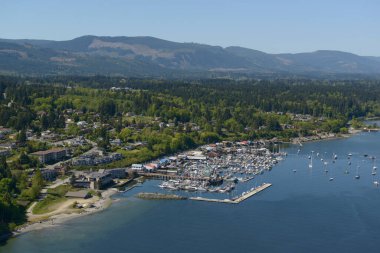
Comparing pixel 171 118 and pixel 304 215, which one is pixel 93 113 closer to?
pixel 171 118

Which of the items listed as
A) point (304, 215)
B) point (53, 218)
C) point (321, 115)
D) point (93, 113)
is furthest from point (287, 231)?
point (321, 115)

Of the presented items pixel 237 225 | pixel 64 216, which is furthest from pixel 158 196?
pixel 237 225

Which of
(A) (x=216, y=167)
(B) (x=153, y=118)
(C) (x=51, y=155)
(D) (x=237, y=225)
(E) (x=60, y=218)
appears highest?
(B) (x=153, y=118)

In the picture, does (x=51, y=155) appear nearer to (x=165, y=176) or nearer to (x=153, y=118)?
(x=165, y=176)

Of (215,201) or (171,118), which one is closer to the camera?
(215,201)

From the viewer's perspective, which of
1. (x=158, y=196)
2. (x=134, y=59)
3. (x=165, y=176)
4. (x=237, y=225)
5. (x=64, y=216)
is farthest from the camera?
(x=134, y=59)

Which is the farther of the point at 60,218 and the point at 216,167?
the point at 216,167

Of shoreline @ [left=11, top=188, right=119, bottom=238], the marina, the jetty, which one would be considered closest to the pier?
the marina
